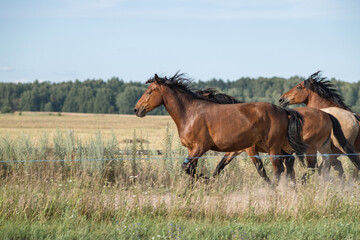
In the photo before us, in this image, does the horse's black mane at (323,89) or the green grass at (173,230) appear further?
the horse's black mane at (323,89)

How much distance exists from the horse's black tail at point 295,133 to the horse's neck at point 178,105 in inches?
72.3

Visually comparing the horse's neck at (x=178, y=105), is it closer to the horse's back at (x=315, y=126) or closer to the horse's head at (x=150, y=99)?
the horse's head at (x=150, y=99)

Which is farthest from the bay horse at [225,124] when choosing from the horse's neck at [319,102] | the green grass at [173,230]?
the horse's neck at [319,102]

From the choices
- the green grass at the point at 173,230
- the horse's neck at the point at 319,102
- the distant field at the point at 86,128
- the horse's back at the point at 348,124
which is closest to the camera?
the green grass at the point at 173,230

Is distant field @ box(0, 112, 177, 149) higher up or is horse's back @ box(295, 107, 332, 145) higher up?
horse's back @ box(295, 107, 332, 145)

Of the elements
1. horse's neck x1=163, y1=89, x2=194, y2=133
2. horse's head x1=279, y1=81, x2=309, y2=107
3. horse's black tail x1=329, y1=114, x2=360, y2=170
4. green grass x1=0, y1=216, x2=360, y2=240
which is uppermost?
horse's head x1=279, y1=81, x2=309, y2=107

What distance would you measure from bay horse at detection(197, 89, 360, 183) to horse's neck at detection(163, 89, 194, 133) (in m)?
0.78

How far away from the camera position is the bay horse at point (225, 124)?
8.59 meters

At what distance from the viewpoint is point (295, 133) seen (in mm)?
8781

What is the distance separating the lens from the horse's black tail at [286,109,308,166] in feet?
28.8

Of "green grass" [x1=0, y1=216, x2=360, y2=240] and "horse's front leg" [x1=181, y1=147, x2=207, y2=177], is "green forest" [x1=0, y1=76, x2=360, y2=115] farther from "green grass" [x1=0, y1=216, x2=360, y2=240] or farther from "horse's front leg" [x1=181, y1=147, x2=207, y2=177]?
"green grass" [x1=0, y1=216, x2=360, y2=240]

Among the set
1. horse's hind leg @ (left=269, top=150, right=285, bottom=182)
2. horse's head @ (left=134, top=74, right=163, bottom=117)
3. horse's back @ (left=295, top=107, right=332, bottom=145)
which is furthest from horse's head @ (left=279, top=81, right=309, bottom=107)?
horse's head @ (left=134, top=74, right=163, bottom=117)

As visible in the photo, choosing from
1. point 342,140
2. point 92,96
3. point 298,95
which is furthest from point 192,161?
point 92,96

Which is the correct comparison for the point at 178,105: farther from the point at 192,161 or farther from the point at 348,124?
the point at 348,124
